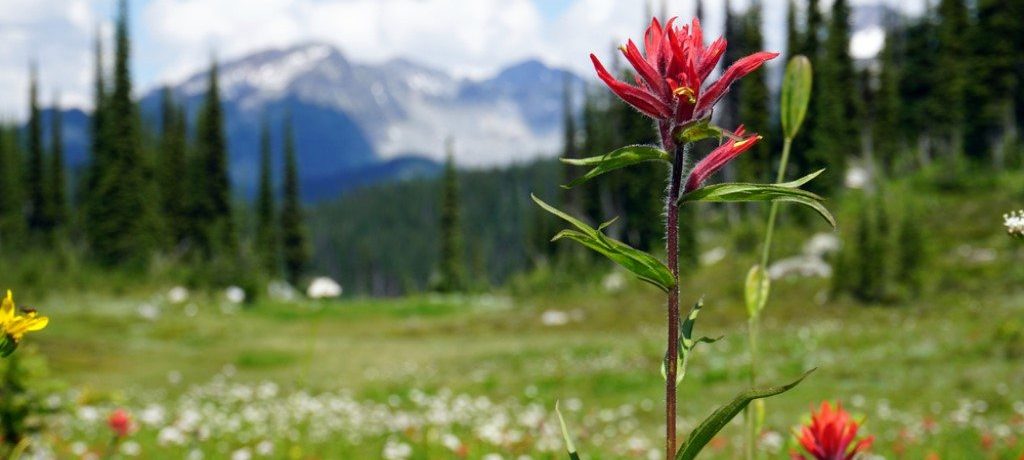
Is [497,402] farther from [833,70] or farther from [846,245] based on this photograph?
[833,70]

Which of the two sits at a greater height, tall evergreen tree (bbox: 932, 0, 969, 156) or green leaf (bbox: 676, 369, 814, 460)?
tall evergreen tree (bbox: 932, 0, 969, 156)

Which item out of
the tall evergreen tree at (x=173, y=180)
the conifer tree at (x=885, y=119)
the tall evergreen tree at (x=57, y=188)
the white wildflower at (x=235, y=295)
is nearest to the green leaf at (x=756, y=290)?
the white wildflower at (x=235, y=295)

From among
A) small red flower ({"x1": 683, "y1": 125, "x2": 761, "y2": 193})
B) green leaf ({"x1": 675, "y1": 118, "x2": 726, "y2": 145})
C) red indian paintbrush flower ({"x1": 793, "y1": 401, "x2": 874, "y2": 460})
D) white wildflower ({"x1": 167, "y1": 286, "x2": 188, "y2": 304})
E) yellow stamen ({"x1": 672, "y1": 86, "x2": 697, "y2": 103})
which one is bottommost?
white wildflower ({"x1": 167, "y1": 286, "x2": 188, "y2": 304})

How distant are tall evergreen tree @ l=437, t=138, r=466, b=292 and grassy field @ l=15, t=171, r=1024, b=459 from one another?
25442mm

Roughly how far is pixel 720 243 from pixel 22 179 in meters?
66.3

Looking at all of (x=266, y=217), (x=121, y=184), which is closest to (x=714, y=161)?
(x=121, y=184)

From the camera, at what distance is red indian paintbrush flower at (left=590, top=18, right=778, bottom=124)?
137cm

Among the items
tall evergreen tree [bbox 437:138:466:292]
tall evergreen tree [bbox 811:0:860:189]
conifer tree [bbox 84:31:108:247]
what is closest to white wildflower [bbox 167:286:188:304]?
conifer tree [bbox 84:31:108:247]

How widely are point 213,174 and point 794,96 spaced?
6821 centimetres

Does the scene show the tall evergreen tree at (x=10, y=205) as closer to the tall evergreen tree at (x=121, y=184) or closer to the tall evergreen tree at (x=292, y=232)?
the tall evergreen tree at (x=121, y=184)

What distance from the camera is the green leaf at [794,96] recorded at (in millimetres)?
2580

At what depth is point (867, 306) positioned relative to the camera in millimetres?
28250

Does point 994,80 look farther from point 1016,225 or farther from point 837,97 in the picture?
point 1016,225

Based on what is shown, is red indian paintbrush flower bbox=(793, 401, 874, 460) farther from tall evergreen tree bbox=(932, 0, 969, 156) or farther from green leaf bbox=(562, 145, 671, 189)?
tall evergreen tree bbox=(932, 0, 969, 156)
